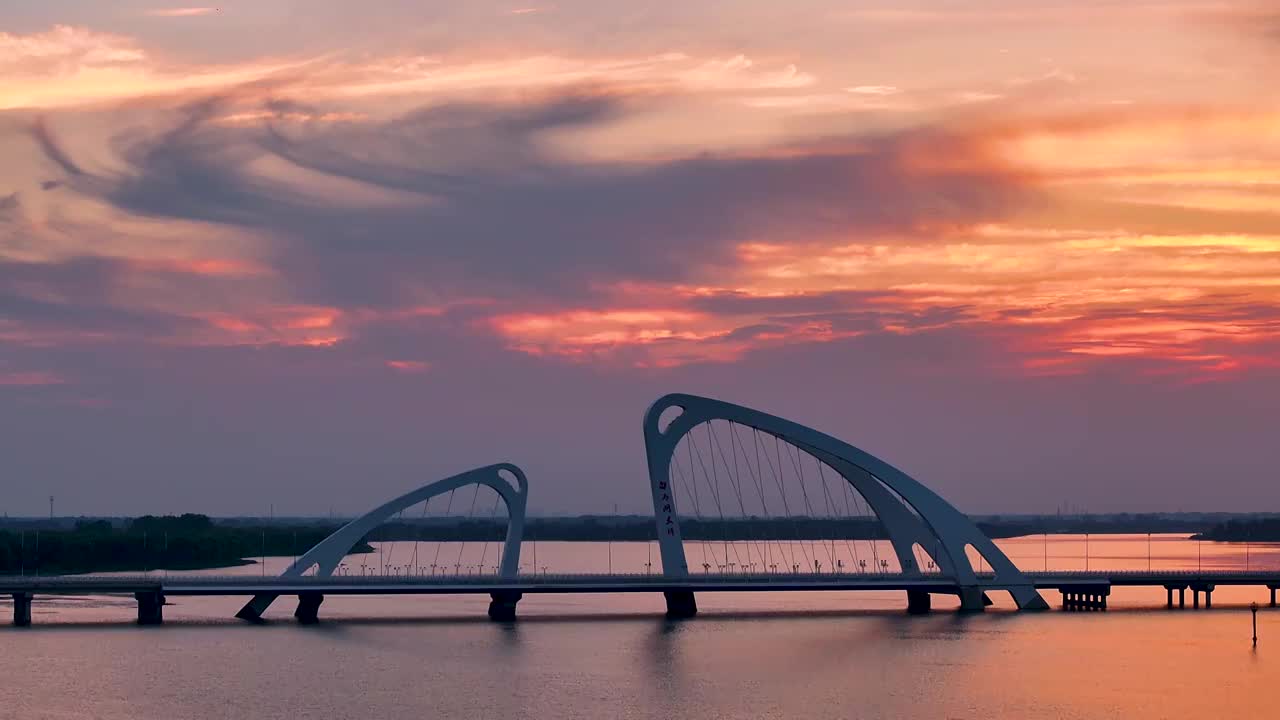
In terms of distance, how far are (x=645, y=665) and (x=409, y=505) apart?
27522mm

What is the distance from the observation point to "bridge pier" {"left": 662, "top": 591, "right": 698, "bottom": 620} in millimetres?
91500

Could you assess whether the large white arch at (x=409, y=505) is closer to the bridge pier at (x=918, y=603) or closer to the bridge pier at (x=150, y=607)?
the bridge pier at (x=150, y=607)

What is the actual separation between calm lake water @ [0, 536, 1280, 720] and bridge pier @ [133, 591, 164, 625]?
3.57 feet

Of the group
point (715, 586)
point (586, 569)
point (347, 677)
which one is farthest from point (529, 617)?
point (586, 569)

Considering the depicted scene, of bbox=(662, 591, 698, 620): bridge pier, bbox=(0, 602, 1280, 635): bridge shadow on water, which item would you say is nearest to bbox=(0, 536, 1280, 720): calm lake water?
bbox=(0, 602, 1280, 635): bridge shadow on water

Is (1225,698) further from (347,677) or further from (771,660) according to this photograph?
(347,677)

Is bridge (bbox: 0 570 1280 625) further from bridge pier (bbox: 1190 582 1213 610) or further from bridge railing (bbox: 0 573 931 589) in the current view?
bridge pier (bbox: 1190 582 1213 610)

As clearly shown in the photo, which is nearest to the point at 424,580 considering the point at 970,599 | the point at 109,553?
the point at 970,599

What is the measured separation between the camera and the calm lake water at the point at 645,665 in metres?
60.4

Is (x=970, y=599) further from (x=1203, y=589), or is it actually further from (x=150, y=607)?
(x=150, y=607)

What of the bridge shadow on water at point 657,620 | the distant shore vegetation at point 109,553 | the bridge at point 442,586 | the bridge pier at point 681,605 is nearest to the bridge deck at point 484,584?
the bridge at point 442,586

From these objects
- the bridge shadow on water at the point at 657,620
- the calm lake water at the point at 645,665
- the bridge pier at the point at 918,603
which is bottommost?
the calm lake water at the point at 645,665

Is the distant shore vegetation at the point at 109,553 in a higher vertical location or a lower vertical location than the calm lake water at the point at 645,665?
higher

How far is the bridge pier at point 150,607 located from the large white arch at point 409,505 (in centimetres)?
401
